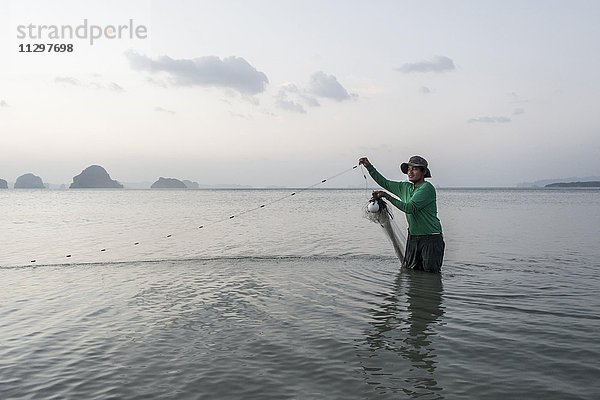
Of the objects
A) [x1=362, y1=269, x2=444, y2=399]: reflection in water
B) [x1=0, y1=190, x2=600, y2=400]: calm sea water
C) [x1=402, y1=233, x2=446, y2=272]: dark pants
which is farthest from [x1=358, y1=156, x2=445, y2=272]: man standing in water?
[x1=362, y1=269, x2=444, y2=399]: reflection in water

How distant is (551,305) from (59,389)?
25.7ft

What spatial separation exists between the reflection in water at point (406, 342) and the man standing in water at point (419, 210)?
0.90m

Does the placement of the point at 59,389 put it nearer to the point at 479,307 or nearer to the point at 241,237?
the point at 479,307

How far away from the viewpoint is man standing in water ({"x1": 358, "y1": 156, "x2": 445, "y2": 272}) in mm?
10219

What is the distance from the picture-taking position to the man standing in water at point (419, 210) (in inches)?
402

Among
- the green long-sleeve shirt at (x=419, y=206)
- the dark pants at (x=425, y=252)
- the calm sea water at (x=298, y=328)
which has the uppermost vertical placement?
the green long-sleeve shirt at (x=419, y=206)

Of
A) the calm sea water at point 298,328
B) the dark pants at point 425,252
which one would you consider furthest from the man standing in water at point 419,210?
the calm sea water at point 298,328

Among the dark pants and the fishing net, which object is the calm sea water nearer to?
the dark pants

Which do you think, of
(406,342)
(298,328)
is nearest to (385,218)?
(298,328)

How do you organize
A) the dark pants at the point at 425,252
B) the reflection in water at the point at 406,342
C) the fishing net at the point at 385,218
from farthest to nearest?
the fishing net at the point at 385,218
the dark pants at the point at 425,252
the reflection in water at the point at 406,342

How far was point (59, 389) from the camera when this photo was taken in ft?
16.7

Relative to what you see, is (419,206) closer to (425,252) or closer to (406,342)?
(425,252)

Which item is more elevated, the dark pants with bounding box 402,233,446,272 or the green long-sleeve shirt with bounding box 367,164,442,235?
the green long-sleeve shirt with bounding box 367,164,442,235

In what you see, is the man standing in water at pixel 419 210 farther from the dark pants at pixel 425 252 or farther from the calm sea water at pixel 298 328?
the calm sea water at pixel 298 328
